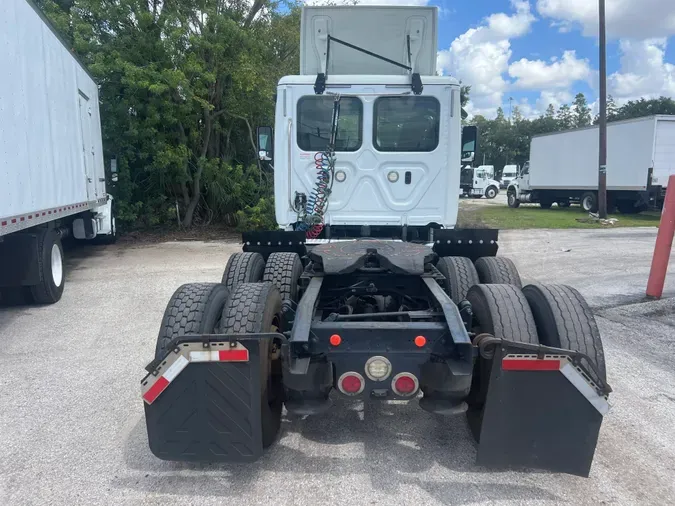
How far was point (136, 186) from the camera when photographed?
48.7 ft

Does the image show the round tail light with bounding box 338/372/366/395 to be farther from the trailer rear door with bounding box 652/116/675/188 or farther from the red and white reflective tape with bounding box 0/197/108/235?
the trailer rear door with bounding box 652/116/675/188

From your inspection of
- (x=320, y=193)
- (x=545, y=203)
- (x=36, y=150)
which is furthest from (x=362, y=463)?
(x=545, y=203)

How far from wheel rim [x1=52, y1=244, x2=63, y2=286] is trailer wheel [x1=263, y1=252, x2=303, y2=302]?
4336 millimetres

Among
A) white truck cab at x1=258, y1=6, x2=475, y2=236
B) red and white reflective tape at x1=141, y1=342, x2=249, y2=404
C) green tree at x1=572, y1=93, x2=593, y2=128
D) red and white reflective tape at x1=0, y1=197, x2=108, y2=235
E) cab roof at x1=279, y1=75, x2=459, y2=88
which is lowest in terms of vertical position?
red and white reflective tape at x1=141, y1=342, x2=249, y2=404

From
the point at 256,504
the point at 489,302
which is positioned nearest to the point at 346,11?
the point at 489,302

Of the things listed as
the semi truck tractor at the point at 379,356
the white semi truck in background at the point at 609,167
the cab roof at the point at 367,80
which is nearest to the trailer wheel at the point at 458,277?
the semi truck tractor at the point at 379,356

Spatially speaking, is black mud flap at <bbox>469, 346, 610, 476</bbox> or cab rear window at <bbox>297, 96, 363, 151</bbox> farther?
cab rear window at <bbox>297, 96, 363, 151</bbox>

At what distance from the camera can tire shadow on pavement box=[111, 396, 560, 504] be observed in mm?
2881

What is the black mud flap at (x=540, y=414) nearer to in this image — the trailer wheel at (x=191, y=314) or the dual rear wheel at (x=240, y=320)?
the dual rear wheel at (x=240, y=320)

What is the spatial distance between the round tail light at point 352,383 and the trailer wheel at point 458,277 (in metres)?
1.66

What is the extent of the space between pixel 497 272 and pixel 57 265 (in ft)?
20.9

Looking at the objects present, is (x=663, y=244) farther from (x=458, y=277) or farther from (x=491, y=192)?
(x=491, y=192)

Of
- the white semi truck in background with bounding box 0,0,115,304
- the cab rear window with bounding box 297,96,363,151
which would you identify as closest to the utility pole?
the cab rear window with bounding box 297,96,363,151

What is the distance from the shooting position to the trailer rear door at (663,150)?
18.8 meters
